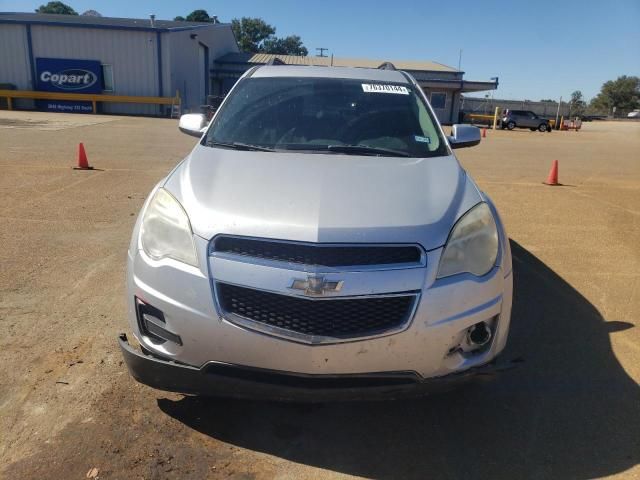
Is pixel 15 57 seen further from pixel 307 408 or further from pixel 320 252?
pixel 320 252

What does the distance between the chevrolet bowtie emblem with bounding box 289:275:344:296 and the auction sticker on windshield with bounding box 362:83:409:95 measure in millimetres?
2372

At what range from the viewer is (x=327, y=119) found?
3822 mm

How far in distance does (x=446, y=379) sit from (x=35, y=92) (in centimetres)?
3438

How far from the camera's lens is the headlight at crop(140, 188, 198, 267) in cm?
243

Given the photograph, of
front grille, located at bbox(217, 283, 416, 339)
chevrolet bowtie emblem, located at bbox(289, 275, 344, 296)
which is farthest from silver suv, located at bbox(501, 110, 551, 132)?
chevrolet bowtie emblem, located at bbox(289, 275, 344, 296)

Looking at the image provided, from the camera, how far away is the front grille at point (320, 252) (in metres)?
2.27

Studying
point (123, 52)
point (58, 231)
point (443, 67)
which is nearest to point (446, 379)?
point (58, 231)

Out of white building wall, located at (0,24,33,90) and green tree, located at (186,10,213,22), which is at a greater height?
green tree, located at (186,10,213,22)

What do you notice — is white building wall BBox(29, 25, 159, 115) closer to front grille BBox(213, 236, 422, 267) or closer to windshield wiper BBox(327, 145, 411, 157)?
windshield wiper BBox(327, 145, 411, 157)

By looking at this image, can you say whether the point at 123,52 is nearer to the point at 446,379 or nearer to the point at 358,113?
the point at 358,113

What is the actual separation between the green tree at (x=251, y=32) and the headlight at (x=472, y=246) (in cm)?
9491

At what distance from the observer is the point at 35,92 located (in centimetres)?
3039

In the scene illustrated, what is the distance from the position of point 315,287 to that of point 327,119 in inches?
77.2

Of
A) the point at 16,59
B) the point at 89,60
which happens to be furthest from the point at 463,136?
the point at 16,59
